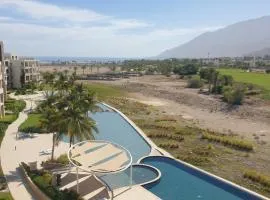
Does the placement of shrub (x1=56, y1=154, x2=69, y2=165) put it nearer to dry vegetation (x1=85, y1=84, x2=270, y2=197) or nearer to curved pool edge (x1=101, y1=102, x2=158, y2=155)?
curved pool edge (x1=101, y1=102, x2=158, y2=155)

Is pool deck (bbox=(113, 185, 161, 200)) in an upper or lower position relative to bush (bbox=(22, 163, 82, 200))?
lower

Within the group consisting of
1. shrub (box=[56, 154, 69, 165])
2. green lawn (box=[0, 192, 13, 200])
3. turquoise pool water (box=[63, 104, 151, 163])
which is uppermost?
shrub (box=[56, 154, 69, 165])

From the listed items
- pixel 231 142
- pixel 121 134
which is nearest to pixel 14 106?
pixel 121 134

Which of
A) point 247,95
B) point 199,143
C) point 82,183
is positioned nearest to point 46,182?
point 82,183

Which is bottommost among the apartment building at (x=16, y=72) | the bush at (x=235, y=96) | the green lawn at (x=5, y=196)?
the green lawn at (x=5, y=196)

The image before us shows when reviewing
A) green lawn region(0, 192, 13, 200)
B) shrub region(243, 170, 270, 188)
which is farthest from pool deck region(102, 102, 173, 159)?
green lawn region(0, 192, 13, 200)

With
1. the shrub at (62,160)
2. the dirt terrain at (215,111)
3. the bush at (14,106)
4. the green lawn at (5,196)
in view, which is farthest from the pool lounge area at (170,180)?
the bush at (14,106)

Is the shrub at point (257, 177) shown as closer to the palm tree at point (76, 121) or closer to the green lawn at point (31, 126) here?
the palm tree at point (76, 121)
